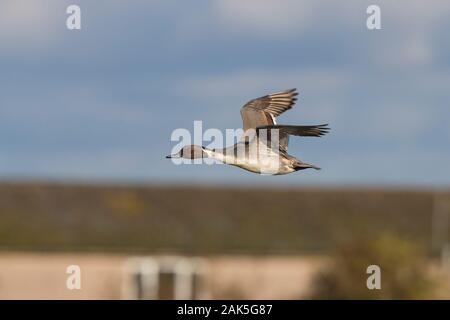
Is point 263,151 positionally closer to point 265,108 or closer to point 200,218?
point 265,108

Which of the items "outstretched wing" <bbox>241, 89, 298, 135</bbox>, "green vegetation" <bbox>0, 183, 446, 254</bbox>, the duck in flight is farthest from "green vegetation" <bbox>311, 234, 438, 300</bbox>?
the duck in flight

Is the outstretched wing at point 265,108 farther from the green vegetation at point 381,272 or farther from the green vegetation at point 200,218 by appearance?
the green vegetation at point 200,218

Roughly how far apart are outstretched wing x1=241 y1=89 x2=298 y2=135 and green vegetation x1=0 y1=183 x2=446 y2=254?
2065 inches

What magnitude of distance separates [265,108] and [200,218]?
2388 inches

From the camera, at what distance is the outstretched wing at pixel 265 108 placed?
95.8 ft

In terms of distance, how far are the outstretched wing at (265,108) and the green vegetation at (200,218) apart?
5245 cm

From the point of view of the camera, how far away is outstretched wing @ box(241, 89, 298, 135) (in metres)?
29.2

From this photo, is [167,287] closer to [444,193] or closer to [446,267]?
[446,267]

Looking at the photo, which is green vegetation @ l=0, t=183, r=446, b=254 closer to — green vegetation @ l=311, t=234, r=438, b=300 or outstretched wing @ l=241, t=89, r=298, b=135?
green vegetation @ l=311, t=234, r=438, b=300

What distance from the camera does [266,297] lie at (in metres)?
79.6

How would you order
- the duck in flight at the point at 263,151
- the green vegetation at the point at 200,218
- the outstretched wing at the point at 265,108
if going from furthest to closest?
the green vegetation at the point at 200,218 → the outstretched wing at the point at 265,108 → the duck in flight at the point at 263,151

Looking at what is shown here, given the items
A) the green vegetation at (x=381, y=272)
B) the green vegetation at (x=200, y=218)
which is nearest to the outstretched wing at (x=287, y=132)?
the green vegetation at (x=381, y=272)
